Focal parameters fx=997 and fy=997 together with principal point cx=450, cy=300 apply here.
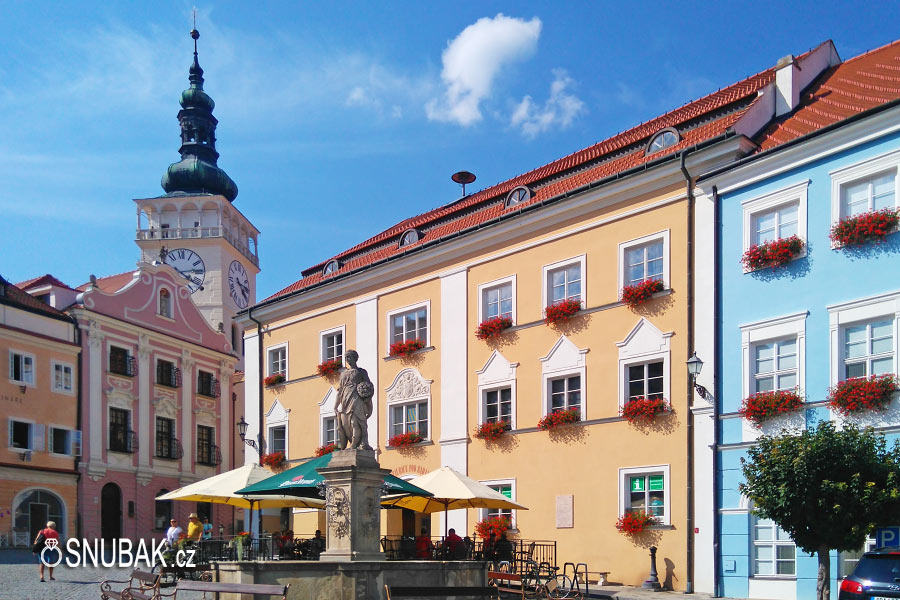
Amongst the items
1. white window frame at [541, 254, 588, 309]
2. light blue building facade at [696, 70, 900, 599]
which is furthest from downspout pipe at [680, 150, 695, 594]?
white window frame at [541, 254, 588, 309]

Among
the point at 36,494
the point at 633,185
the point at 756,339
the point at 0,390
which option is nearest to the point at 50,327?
the point at 0,390

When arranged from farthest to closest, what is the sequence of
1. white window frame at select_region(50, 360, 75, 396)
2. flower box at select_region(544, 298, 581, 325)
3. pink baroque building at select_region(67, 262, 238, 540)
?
pink baroque building at select_region(67, 262, 238, 540) < white window frame at select_region(50, 360, 75, 396) < flower box at select_region(544, 298, 581, 325)

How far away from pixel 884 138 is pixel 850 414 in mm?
5123

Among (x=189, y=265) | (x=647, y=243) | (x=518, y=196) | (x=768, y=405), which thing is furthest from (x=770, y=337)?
(x=189, y=265)

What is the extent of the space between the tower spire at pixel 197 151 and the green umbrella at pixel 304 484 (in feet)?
155

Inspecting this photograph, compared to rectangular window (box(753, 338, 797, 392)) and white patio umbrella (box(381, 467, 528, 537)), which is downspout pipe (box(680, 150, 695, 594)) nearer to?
rectangular window (box(753, 338, 797, 392))

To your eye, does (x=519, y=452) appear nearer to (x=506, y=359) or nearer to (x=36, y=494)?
(x=506, y=359)

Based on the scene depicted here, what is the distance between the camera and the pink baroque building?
40.2m

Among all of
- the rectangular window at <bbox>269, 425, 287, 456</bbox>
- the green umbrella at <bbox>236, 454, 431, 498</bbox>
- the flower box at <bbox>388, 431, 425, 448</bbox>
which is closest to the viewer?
the green umbrella at <bbox>236, 454, 431, 498</bbox>

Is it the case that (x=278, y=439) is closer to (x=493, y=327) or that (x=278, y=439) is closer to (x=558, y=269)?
(x=493, y=327)

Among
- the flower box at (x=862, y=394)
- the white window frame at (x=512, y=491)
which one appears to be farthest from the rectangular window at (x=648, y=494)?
the flower box at (x=862, y=394)

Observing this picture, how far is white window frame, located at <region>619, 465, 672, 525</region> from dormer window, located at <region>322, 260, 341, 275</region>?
47.8 feet

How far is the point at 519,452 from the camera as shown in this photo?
82.3ft

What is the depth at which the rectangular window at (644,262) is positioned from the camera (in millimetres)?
22594
